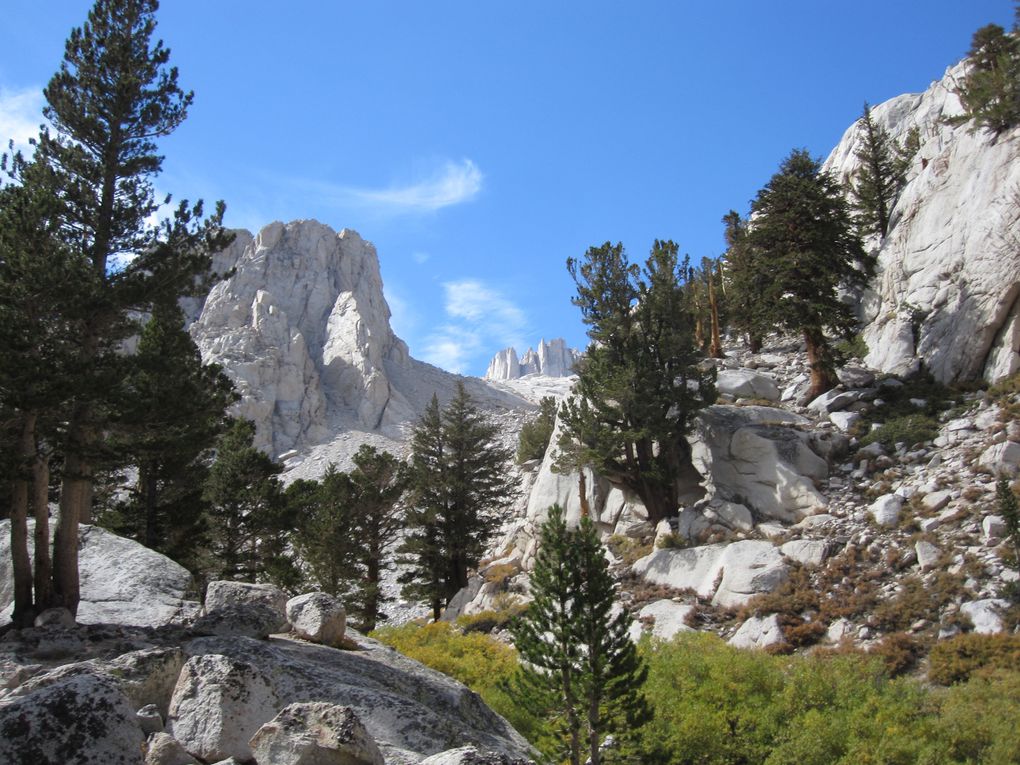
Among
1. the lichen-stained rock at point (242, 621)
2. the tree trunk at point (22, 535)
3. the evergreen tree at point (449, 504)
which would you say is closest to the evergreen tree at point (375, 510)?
the evergreen tree at point (449, 504)

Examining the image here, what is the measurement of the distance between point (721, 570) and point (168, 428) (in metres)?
18.4

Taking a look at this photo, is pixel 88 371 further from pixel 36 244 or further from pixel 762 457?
pixel 762 457

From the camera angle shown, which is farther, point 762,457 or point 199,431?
point 762,457

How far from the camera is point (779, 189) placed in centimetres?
3556

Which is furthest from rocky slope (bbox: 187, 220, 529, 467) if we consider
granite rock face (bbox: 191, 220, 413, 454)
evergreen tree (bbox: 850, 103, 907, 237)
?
evergreen tree (bbox: 850, 103, 907, 237)

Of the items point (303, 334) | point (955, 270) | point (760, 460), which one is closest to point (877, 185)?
point (955, 270)

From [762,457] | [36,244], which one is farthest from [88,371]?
[762,457]

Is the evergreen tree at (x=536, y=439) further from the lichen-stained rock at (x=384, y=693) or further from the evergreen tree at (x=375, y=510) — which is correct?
the lichen-stained rock at (x=384, y=693)

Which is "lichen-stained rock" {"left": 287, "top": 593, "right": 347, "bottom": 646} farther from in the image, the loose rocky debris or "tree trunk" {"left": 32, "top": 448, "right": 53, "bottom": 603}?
the loose rocky debris

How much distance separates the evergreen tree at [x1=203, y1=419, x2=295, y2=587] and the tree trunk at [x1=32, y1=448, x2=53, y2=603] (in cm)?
1289

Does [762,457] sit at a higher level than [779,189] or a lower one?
lower

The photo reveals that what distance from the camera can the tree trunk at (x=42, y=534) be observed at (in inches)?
603

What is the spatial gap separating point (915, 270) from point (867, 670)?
79.5 ft

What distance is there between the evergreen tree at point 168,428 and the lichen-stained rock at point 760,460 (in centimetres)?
1929
